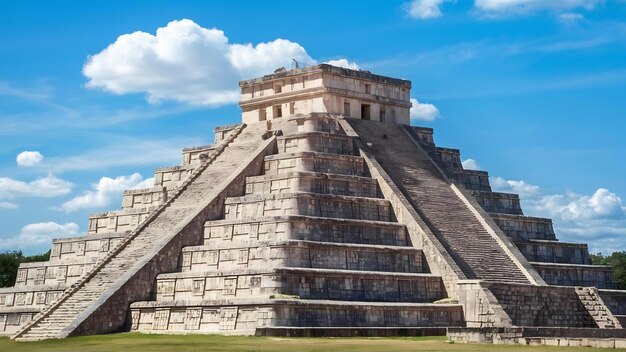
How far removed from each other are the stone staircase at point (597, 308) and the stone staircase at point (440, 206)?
2441 mm

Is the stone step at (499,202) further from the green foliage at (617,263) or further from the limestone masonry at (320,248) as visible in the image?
the green foliage at (617,263)

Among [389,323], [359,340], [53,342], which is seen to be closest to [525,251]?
[389,323]

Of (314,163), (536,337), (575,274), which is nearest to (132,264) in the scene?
(314,163)

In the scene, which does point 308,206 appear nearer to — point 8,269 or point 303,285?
point 303,285

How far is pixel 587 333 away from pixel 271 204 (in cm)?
1374

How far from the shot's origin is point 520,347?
3403 centimetres

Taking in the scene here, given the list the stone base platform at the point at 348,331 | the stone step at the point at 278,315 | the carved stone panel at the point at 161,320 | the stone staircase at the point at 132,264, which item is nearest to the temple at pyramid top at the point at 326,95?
the stone staircase at the point at 132,264

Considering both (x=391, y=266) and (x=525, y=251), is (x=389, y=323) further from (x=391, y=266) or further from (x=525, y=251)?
(x=525, y=251)

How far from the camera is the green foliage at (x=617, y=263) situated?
271ft

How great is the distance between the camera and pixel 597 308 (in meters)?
47.2

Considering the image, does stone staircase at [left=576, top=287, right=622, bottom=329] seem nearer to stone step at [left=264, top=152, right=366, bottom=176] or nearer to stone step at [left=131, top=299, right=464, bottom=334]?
stone step at [left=131, top=299, right=464, bottom=334]

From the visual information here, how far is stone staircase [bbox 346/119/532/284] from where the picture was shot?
157ft

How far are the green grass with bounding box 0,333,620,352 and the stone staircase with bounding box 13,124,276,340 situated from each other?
5.03ft

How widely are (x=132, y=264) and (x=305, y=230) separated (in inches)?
293
